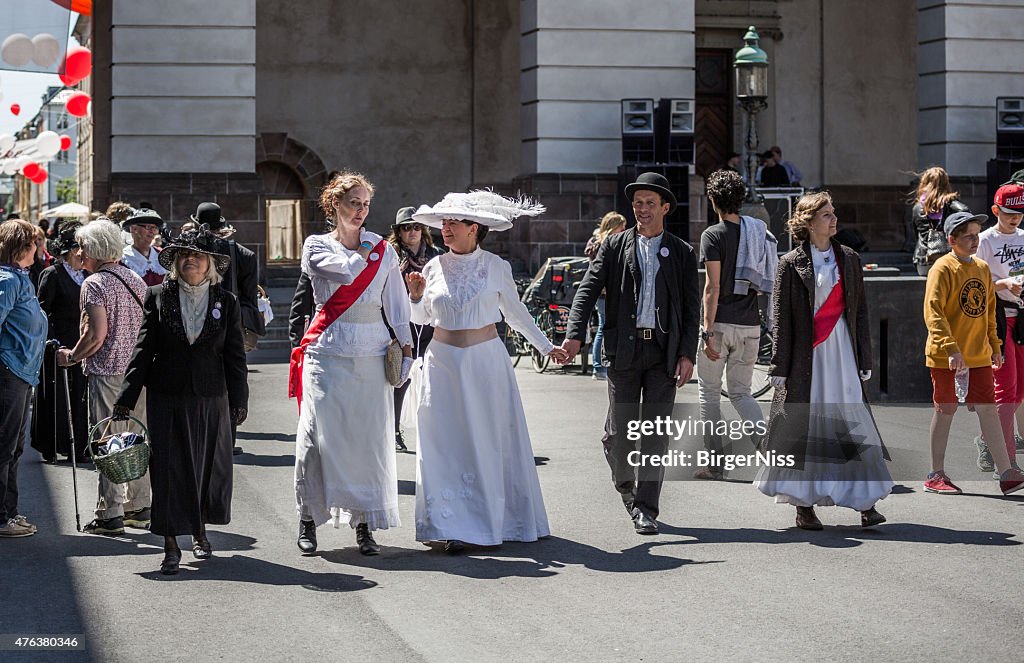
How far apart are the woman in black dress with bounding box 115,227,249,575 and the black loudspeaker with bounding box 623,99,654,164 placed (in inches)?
594

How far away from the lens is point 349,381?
802 centimetres

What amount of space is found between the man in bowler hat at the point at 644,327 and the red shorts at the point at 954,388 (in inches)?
80.9

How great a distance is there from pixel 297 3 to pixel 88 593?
845 inches

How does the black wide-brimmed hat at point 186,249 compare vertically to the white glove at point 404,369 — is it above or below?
above

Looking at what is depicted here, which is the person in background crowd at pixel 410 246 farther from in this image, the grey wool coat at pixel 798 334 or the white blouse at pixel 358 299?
the grey wool coat at pixel 798 334

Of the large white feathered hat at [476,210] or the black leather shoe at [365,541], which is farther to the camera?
the large white feathered hat at [476,210]

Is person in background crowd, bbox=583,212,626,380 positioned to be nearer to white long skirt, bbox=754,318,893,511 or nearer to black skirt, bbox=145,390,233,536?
white long skirt, bbox=754,318,893,511

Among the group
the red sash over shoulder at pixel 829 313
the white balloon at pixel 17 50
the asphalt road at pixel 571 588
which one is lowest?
the asphalt road at pixel 571 588

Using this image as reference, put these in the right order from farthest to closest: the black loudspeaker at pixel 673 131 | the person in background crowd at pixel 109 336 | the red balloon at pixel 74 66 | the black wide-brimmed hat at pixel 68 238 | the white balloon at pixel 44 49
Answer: the black loudspeaker at pixel 673 131
the red balloon at pixel 74 66
the white balloon at pixel 44 49
the black wide-brimmed hat at pixel 68 238
the person in background crowd at pixel 109 336

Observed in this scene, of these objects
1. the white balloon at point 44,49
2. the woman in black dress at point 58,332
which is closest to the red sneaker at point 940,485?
the woman in black dress at point 58,332

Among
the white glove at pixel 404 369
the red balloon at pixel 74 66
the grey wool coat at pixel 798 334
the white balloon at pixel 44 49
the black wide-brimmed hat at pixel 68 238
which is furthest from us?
the red balloon at pixel 74 66

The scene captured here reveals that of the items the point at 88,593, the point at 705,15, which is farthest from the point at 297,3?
the point at 88,593

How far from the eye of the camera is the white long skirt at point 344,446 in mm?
7961

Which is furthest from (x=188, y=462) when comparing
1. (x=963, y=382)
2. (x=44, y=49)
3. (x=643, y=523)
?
(x=44, y=49)
